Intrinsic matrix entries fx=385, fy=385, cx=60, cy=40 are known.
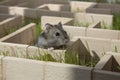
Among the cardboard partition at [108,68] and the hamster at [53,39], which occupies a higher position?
the hamster at [53,39]

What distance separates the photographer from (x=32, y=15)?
7.55 meters

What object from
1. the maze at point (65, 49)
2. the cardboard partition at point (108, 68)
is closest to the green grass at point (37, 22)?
the maze at point (65, 49)

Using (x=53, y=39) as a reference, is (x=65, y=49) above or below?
below

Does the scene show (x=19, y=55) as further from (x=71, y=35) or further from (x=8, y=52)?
(x=71, y=35)

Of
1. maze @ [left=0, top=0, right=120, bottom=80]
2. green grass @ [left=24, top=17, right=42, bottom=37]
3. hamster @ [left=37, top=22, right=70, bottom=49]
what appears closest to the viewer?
maze @ [left=0, top=0, right=120, bottom=80]

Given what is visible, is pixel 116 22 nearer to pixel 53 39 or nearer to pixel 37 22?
pixel 37 22

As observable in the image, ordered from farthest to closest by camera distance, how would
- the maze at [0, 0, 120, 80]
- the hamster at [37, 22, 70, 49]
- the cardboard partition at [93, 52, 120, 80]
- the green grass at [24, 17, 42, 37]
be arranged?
1. the green grass at [24, 17, 42, 37]
2. the hamster at [37, 22, 70, 49]
3. the maze at [0, 0, 120, 80]
4. the cardboard partition at [93, 52, 120, 80]

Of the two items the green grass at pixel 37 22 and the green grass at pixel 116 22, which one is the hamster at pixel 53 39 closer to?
the green grass at pixel 37 22

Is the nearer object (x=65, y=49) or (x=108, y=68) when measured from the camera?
(x=108, y=68)

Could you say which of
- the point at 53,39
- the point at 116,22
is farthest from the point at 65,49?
the point at 116,22

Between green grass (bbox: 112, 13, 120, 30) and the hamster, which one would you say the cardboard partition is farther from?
green grass (bbox: 112, 13, 120, 30)

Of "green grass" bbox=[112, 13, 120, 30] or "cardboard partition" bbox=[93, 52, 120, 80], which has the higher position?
"green grass" bbox=[112, 13, 120, 30]

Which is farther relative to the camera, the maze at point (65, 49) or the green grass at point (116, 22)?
the green grass at point (116, 22)

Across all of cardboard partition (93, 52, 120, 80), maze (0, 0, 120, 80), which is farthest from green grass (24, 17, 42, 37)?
cardboard partition (93, 52, 120, 80)
